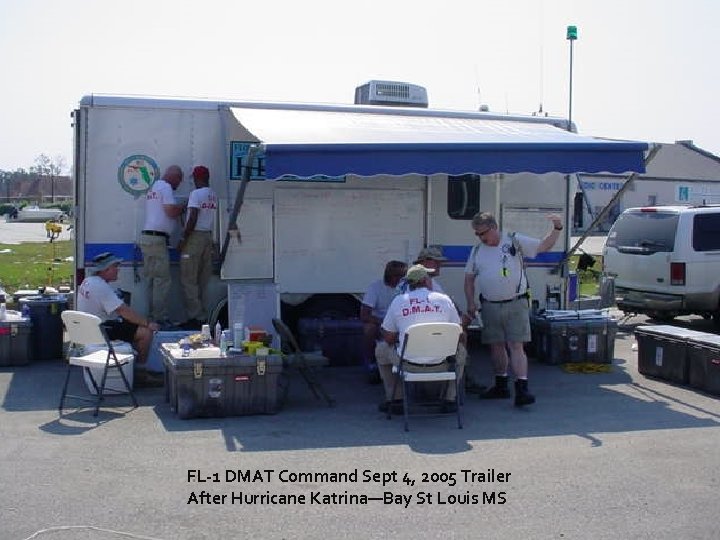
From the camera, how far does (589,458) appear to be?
242 inches

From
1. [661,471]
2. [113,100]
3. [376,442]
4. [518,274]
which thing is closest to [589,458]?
[661,471]

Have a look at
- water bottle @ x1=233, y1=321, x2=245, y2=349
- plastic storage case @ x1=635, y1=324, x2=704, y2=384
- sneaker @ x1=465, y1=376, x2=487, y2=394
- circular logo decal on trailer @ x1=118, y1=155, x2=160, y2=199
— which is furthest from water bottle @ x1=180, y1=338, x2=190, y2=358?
plastic storage case @ x1=635, y1=324, x2=704, y2=384

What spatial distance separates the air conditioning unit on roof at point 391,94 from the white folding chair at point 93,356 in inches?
179

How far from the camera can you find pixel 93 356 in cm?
775

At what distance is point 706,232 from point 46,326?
8656 millimetres

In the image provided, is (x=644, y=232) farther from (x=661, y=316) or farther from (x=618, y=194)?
(x=618, y=194)

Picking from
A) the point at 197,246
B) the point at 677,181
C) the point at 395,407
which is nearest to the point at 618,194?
the point at 395,407

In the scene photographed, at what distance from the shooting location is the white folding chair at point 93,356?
7203mm

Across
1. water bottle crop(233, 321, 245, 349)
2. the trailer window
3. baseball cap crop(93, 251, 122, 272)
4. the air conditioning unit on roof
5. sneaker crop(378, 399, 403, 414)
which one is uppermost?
the air conditioning unit on roof

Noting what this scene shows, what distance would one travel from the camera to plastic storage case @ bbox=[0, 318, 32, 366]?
9.20m

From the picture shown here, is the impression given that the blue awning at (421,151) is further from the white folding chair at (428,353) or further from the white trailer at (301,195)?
the white folding chair at (428,353)

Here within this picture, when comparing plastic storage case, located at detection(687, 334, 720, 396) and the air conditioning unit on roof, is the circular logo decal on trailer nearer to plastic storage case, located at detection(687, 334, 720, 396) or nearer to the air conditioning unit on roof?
the air conditioning unit on roof

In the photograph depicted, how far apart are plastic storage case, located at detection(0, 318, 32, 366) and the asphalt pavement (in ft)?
3.86

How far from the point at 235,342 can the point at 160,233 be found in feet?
7.12
